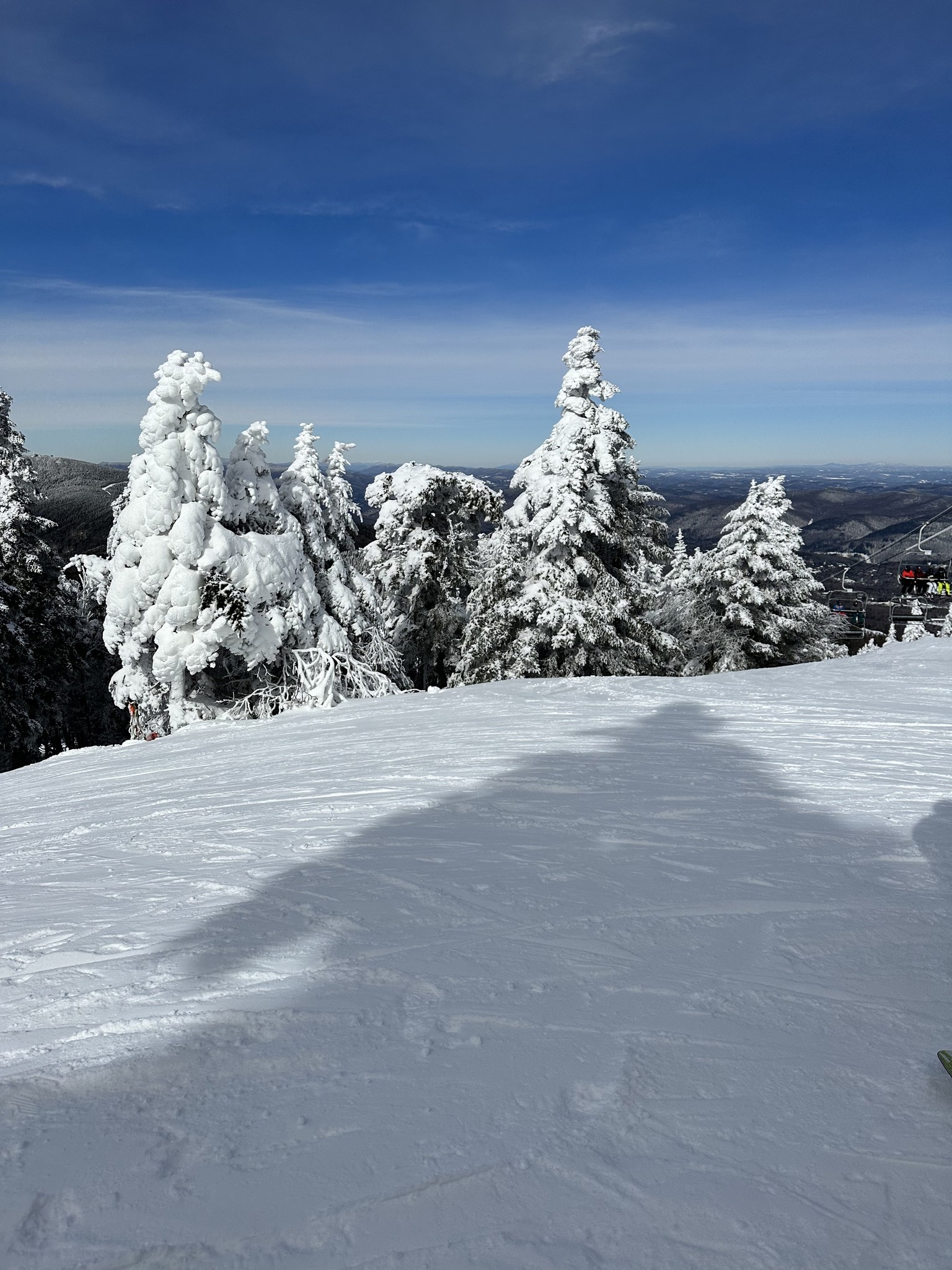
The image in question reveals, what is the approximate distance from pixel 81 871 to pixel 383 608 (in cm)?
1865

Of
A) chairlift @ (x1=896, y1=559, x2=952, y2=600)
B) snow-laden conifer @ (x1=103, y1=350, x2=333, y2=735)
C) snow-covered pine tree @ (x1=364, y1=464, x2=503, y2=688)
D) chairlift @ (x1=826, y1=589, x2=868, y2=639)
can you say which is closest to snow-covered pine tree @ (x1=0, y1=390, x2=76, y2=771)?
snow-laden conifer @ (x1=103, y1=350, x2=333, y2=735)

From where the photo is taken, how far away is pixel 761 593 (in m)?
22.9

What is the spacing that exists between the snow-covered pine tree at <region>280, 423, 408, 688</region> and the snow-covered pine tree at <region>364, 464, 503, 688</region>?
8.96 feet

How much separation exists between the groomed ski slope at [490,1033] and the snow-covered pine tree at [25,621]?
54.4 ft

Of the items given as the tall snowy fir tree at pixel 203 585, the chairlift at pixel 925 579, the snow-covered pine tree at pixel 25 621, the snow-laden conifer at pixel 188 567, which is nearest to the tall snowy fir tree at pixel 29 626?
the snow-covered pine tree at pixel 25 621

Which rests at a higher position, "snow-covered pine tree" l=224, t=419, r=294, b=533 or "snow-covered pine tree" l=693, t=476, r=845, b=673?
"snow-covered pine tree" l=224, t=419, r=294, b=533

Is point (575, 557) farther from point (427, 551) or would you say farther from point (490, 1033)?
point (490, 1033)

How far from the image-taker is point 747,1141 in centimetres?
204

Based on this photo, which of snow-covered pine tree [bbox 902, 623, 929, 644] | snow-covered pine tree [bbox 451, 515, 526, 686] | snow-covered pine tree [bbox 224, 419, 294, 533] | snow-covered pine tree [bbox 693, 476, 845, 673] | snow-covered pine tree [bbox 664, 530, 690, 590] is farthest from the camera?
snow-covered pine tree [bbox 902, 623, 929, 644]

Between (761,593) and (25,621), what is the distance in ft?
69.0

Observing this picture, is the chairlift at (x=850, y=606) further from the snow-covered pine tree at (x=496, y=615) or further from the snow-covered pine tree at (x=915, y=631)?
the snow-covered pine tree at (x=496, y=615)

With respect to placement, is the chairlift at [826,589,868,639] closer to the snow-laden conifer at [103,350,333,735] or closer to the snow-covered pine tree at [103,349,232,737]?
the snow-laden conifer at [103,350,333,735]

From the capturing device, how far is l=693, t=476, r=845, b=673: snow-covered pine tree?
913 inches

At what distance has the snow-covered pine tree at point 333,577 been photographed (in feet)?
56.4
